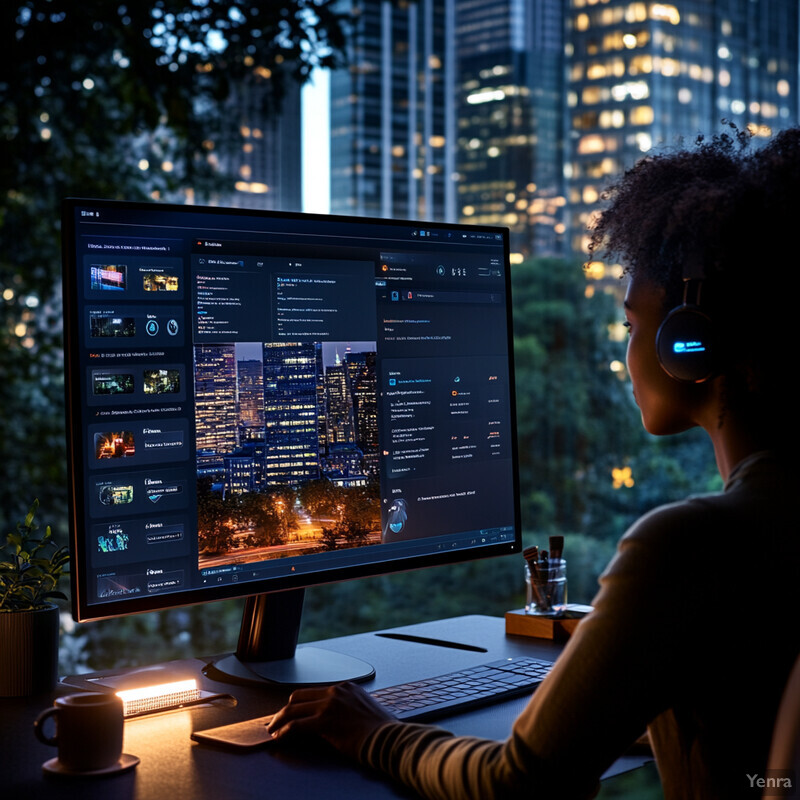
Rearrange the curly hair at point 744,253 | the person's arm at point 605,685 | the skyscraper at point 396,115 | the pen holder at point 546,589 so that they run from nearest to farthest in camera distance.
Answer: the person's arm at point 605,685, the curly hair at point 744,253, the pen holder at point 546,589, the skyscraper at point 396,115

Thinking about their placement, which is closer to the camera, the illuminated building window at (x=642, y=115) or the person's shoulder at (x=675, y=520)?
the person's shoulder at (x=675, y=520)

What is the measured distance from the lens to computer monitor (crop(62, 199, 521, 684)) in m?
1.15

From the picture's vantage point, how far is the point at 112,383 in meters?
1.16

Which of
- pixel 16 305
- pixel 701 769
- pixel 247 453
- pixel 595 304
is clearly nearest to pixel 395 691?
pixel 247 453

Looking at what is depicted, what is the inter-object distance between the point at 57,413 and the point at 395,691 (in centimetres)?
240

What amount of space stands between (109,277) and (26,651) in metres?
0.50

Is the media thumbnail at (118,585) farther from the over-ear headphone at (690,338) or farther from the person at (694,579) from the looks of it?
the over-ear headphone at (690,338)

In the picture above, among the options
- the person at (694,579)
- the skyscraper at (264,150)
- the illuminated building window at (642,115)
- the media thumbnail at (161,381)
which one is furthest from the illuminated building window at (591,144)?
the media thumbnail at (161,381)

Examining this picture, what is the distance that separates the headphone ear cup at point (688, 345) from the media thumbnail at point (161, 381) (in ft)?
1.92

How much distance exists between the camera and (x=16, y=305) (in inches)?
126

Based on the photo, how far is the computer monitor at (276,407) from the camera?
115 cm

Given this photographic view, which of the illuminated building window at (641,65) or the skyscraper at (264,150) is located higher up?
the illuminated building window at (641,65)

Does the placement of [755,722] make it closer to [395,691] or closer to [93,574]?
[395,691]

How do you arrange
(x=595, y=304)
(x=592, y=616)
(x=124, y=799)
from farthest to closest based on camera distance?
(x=595, y=304) → (x=124, y=799) → (x=592, y=616)
